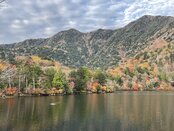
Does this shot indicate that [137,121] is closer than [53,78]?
Yes

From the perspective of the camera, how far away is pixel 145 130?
6234cm

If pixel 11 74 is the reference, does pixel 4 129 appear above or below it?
below

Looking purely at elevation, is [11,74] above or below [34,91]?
above

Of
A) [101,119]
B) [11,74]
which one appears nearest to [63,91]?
[101,119]

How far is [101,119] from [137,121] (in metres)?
9.93

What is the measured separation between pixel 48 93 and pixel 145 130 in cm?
11820

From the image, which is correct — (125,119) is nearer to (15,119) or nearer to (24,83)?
(15,119)

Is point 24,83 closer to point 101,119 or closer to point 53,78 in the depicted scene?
point 53,78

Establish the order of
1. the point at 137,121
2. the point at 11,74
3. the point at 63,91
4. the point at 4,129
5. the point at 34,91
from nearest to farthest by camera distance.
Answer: the point at 11,74, the point at 4,129, the point at 137,121, the point at 34,91, the point at 63,91

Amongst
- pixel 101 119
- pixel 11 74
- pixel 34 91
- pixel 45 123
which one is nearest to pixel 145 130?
pixel 101 119

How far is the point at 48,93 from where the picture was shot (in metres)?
175

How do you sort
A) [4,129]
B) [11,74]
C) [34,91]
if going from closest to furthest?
[11,74] → [4,129] → [34,91]

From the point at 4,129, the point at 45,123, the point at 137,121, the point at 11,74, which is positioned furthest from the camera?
the point at 137,121

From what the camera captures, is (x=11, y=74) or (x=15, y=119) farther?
(x=15, y=119)
